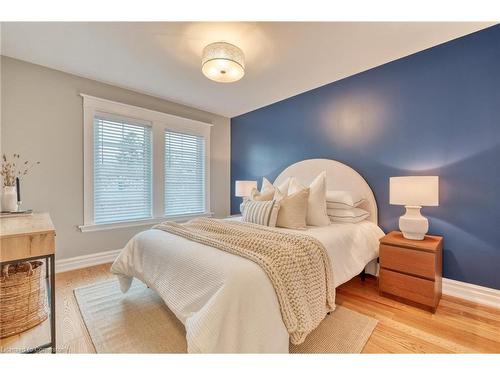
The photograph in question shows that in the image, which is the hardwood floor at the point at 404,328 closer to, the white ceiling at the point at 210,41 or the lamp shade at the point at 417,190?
the lamp shade at the point at 417,190

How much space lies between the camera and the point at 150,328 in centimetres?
161

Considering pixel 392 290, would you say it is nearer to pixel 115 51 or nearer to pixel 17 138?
pixel 115 51

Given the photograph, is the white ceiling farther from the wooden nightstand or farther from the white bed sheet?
the wooden nightstand

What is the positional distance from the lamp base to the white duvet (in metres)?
0.75

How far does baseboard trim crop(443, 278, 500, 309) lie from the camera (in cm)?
192

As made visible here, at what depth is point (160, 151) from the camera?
3.47 metres

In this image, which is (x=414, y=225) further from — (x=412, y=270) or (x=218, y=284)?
(x=218, y=284)

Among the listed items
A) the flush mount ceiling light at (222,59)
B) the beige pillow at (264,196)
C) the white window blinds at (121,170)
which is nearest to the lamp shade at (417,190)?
the beige pillow at (264,196)

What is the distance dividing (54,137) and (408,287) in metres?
3.98

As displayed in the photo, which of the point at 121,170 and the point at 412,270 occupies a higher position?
the point at 121,170

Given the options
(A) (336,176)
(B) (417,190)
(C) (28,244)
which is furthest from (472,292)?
(C) (28,244)
